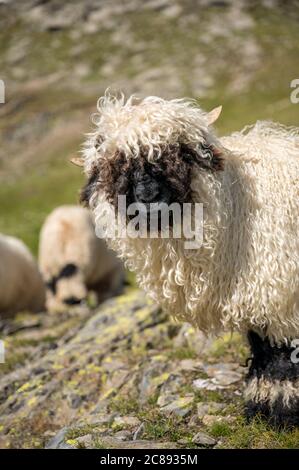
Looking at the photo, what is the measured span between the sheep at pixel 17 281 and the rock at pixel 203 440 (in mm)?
9282

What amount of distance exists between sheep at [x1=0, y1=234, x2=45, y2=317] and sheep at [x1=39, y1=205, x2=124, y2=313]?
690 mm

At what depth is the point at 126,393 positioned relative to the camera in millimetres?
7906

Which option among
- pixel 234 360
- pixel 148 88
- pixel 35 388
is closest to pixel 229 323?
pixel 234 360

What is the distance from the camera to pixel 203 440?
243 inches

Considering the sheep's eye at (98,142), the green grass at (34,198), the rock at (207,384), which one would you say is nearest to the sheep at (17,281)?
the rock at (207,384)

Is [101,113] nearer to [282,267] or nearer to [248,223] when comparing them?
[248,223]

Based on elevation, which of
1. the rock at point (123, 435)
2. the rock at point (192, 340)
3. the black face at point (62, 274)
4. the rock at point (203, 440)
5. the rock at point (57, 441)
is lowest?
the rock at point (57, 441)

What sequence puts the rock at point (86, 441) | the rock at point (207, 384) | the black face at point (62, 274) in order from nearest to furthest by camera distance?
the rock at point (86, 441), the rock at point (207, 384), the black face at point (62, 274)

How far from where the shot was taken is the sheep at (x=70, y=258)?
1662 centimetres

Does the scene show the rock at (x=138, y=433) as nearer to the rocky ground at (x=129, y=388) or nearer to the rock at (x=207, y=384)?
the rocky ground at (x=129, y=388)

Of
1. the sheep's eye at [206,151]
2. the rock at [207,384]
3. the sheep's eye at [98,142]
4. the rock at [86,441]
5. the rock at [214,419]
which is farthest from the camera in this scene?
the rock at [207,384]

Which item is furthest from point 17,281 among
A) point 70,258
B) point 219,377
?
point 219,377

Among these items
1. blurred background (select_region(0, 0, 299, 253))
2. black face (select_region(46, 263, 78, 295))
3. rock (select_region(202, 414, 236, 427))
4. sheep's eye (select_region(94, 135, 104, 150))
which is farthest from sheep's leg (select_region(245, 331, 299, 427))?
blurred background (select_region(0, 0, 299, 253))

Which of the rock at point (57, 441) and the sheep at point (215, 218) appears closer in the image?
the sheep at point (215, 218)
